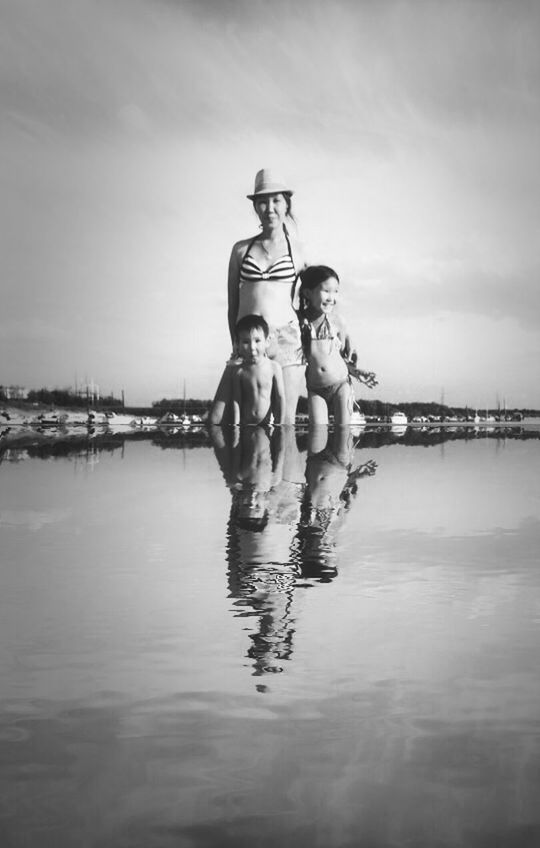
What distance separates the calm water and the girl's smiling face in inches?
380

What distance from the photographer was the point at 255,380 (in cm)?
1252

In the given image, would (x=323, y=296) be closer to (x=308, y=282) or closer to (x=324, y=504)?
(x=308, y=282)

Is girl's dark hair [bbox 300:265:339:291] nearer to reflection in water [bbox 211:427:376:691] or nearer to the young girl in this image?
the young girl

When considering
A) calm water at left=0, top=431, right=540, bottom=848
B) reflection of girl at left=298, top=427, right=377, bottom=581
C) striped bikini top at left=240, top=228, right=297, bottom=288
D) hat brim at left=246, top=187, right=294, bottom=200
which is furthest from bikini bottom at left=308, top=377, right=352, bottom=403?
calm water at left=0, top=431, right=540, bottom=848

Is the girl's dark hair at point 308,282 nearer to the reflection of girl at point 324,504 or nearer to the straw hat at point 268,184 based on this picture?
the straw hat at point 268,184

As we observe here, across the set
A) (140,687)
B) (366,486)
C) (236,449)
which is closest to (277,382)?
(236,449)

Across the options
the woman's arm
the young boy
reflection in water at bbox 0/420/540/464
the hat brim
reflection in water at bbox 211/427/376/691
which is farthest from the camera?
the woman's arm

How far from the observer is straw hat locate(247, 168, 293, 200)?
12641mm

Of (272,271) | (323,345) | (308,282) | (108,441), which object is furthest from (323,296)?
(108,441)

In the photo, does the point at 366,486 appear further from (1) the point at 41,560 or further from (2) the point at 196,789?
(2) the point at 196,789

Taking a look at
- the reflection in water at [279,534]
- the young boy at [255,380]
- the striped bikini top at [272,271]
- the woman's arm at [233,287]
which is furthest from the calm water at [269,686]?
the woman's arm at [233,287]

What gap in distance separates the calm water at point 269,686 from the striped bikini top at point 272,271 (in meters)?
10.0

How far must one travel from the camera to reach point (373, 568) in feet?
7.89

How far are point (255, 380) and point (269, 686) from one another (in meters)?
11.2
